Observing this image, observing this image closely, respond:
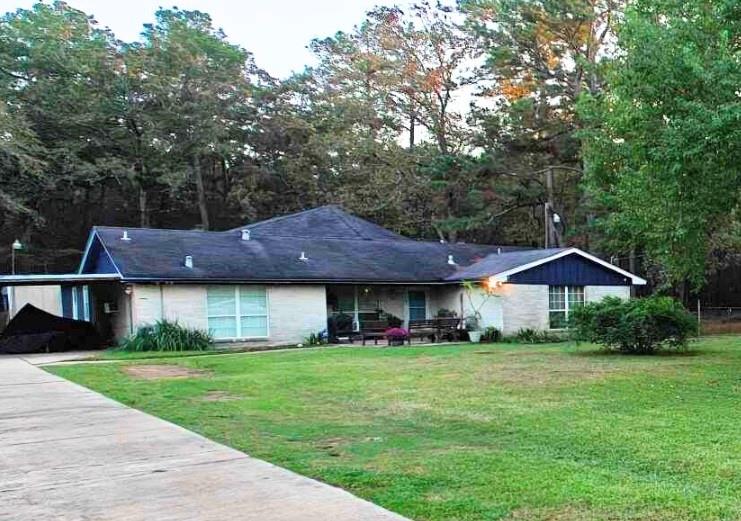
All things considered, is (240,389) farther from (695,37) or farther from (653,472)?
(695,37)

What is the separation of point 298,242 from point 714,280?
23.2m


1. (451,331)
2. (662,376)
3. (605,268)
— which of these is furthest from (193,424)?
(605,268)

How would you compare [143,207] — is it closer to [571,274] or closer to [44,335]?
[44,335]

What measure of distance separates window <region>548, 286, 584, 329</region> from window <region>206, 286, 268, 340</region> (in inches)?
386

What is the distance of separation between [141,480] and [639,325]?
12014mm

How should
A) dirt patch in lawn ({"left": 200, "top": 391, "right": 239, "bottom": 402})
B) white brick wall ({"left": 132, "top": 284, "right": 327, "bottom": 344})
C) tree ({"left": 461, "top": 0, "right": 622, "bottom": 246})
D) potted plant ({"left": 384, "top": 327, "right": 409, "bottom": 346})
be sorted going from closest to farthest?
dirt patch in lawn ({"left": 200, "top": 391, "right": 239, "bottom": 402}) < white brick wall ({"left": 132, "top": 284, "right": 327, "bottom": 344}) < potted plant ({"left": 384, "top": 327, "right": 409, "bottom": 346}) < tree ({"left": 461, "top": 0, "right": 622, "bottom": 246})

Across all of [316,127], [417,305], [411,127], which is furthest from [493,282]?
[316,127]

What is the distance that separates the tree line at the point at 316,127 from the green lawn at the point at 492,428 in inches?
740

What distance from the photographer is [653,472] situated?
482 cm

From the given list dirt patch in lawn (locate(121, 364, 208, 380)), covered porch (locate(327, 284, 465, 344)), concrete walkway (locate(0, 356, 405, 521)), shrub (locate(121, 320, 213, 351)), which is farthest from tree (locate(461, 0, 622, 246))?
concrete walkway (locate(0, 356, 405, 521))

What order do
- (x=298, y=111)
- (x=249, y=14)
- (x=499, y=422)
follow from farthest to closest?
1. (x=298, y=111)
2. (x=249, y=14)
3. (x=499, y=422)

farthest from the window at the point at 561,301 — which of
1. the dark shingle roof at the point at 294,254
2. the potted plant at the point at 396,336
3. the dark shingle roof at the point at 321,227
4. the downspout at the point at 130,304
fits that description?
the downspout at the point at 130,304

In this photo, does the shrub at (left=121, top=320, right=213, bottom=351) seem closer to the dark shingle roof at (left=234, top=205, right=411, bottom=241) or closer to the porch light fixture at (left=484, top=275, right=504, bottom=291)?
the dark shingle roof at (left=234, top=205, right=411, bottom=241)

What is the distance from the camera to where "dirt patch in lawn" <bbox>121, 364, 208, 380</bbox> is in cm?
1238
